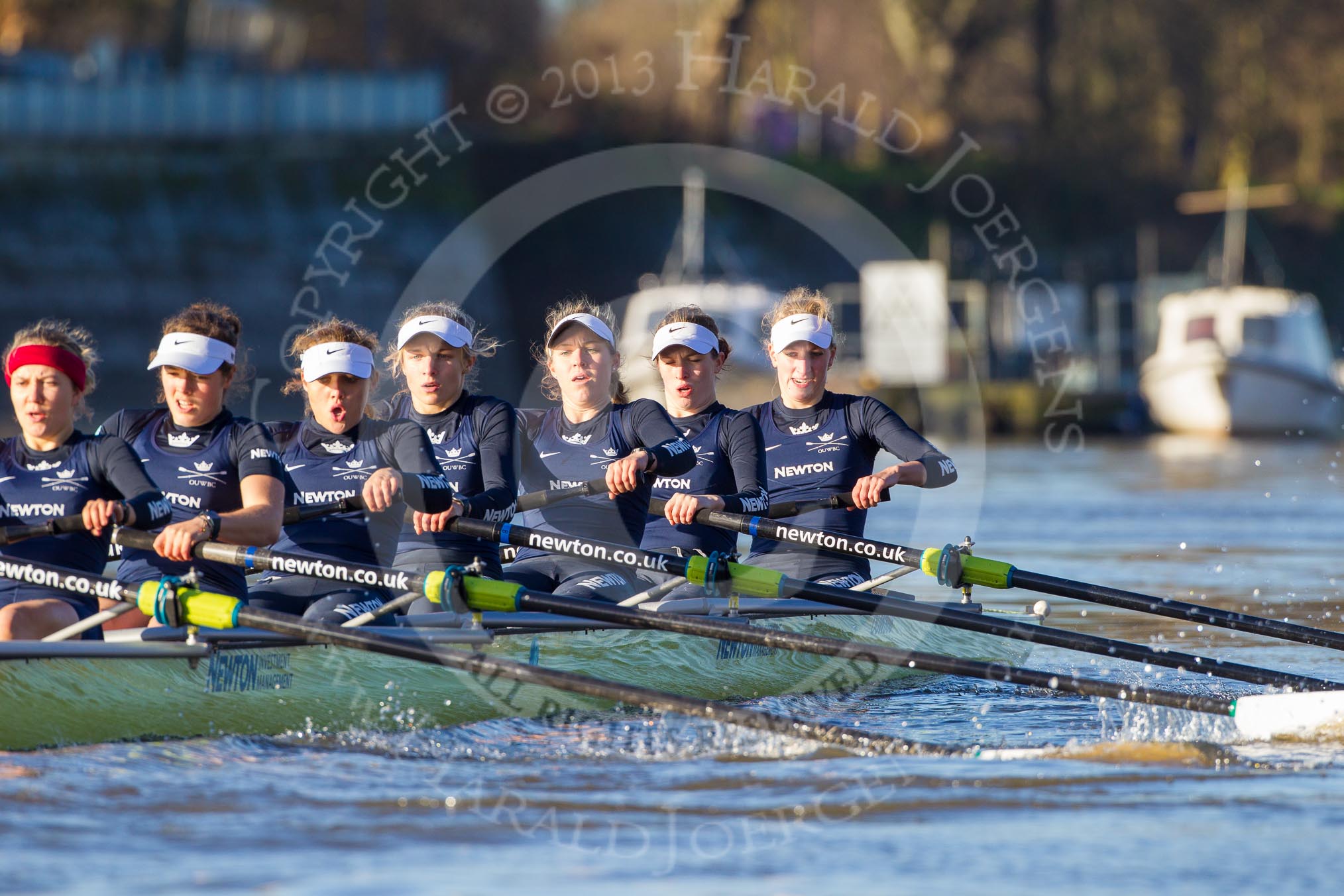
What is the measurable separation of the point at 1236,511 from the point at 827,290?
16844mm

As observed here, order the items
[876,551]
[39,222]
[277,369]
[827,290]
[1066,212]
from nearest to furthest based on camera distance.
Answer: [876,551] < [39,222] < [277,369] < [827,290] < [1066,212]

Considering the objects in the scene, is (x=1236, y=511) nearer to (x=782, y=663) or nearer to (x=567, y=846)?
(x=782, y=663)

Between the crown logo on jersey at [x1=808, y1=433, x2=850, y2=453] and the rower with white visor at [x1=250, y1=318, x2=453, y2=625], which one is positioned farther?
the crown logo on jersey at [x1=808, y1=433, x2=850, y2=453]

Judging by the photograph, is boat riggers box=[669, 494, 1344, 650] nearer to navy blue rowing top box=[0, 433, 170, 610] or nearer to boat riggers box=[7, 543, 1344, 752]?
boat riggers box=[7, 543, 1344, 752]

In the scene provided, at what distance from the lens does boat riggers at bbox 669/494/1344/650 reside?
7.91m

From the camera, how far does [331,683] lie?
6.86 metres

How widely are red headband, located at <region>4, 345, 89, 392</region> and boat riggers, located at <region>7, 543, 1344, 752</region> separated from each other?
2.50 feet

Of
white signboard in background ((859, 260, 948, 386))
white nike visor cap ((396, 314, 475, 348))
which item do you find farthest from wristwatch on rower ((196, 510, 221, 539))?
white signboard in background ((859, 260, 948, 386))

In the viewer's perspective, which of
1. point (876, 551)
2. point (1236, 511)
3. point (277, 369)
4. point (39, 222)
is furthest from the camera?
point (277, 369)

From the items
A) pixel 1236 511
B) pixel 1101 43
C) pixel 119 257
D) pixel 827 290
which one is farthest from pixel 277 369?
pixel 1101 43

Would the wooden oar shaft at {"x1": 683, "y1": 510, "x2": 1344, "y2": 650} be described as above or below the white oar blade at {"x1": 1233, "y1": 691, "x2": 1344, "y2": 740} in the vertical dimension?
above

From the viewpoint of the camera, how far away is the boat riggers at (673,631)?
6.20 m

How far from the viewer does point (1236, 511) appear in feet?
60.2

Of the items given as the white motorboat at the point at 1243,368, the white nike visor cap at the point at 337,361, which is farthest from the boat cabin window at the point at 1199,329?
the white nike visor cap at the point at 337,361
